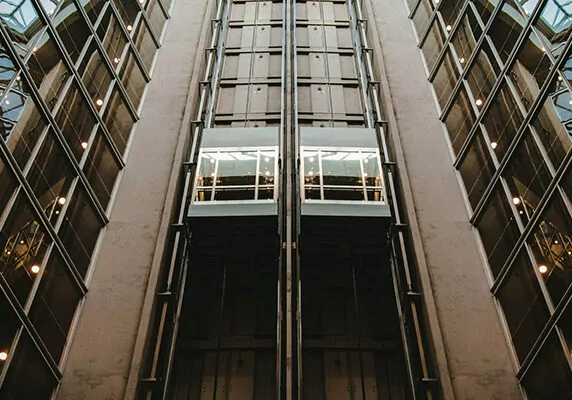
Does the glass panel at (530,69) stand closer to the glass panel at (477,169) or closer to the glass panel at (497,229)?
the glass panel at (477,169)

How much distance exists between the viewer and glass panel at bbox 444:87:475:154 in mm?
21875

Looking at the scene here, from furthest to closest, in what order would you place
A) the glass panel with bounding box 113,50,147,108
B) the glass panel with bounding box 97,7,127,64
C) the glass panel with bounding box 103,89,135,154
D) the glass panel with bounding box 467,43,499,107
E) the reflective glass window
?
the glass panel with bounding box 113,50,147,108
the glass panel with bounding box 97,7,127,64
the glass panel with bounding box 103,89,135,154
the reflective glass window
the glass panel with bounding box 467,43,499,107

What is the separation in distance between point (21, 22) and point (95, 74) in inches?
177

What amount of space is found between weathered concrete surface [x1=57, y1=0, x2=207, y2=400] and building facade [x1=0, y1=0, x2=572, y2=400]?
7cm

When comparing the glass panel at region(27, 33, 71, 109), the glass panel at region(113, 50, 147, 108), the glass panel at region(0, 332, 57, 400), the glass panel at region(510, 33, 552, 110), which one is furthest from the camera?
the glass panel at region(113, 50, 147, 108)

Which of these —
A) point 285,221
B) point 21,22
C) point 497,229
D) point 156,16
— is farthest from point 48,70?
point 497,229

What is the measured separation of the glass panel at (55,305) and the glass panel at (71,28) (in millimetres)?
7409

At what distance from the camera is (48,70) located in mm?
18109

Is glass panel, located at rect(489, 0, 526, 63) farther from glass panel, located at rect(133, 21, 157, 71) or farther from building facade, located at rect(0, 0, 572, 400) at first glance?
glass panel, located at rect(133, 21, 157, 71)

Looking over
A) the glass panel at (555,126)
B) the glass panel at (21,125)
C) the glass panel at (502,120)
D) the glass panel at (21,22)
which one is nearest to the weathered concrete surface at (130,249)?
the glass panel at (21,125)

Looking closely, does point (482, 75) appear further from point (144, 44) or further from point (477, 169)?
point (144, 44)

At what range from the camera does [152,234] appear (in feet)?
66.2

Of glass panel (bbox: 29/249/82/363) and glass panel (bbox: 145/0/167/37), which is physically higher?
glass panel (bbox: 145/0/167/37)

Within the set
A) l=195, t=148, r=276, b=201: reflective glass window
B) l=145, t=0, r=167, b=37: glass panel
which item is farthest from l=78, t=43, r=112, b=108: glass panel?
l=145, t=0, r=167, b=37: glass panel
